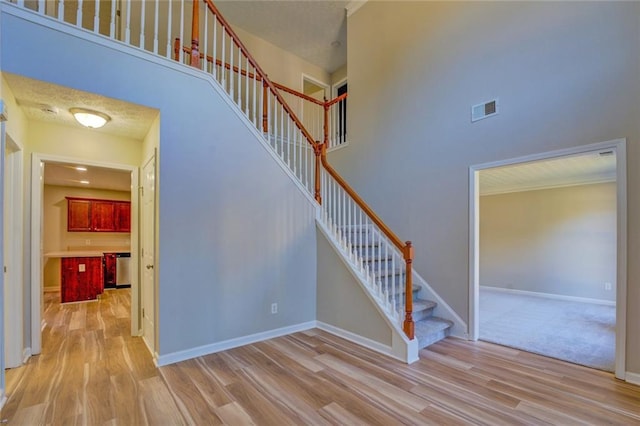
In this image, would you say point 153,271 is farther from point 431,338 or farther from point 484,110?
point 484,110

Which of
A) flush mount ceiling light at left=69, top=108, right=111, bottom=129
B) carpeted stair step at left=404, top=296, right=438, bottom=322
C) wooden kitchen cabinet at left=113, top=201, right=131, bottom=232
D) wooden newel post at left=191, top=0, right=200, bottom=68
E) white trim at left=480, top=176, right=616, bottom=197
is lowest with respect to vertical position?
carpeted stair step at left=404, top=296, right=438, bottom=322

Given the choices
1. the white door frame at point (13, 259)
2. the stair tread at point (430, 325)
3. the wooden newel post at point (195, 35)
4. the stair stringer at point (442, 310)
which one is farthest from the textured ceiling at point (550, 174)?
the white door frame at point (13, 259)

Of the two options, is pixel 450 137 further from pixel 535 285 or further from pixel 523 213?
pixel 535 285

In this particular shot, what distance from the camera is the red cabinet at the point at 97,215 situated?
22.5 ft

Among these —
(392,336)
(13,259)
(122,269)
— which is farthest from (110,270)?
(392,336)

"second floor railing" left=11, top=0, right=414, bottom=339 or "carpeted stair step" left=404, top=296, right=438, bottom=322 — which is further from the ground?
"second floor railing" left=11, top=0, right=414, bottom=339

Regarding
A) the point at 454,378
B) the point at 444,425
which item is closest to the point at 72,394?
the point at 444,425

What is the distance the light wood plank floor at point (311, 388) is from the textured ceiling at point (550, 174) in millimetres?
2529

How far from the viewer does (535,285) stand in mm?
6336

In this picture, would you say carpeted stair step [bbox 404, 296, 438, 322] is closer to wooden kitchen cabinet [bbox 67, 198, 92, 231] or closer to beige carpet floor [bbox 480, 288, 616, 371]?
beige carpet floor [bbox 480, 288, 616, 371]

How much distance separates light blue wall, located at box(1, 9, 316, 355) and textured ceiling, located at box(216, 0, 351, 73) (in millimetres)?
3166

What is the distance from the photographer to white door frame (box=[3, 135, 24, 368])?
2.76 meters

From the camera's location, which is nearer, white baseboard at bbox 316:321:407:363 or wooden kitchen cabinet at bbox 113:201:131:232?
white baseboard at bbox 316:321:407:363

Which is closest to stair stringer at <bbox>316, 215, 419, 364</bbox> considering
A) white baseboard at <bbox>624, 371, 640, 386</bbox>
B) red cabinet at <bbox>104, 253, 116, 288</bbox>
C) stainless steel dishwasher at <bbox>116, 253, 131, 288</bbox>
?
white baseboard at <bbox>624, 371, 640, 386</bbox>
